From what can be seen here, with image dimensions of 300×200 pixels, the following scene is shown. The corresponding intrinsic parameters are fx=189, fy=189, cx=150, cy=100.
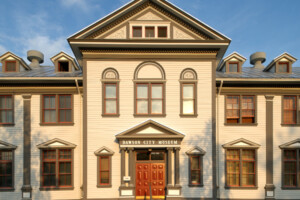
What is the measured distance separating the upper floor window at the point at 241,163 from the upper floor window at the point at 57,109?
38.6 ft

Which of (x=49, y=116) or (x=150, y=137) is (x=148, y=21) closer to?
(x=150, y=137)

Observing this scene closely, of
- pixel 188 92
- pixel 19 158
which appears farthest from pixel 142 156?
pixel 19 158

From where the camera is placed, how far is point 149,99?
43.0 ft

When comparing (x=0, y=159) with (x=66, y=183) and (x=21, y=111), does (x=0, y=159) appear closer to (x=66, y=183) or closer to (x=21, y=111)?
(x=21, y=111)

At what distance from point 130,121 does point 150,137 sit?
5.77 feet

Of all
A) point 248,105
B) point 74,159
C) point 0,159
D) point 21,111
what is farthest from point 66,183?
point 248,105

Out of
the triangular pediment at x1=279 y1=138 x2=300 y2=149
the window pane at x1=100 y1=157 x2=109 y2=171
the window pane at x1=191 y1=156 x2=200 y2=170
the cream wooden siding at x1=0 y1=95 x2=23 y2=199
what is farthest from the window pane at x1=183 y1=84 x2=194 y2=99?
the cream wooden siding at x1=0 y1=95 x2=23 y2=199

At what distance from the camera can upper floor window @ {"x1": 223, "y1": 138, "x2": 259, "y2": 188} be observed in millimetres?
13703

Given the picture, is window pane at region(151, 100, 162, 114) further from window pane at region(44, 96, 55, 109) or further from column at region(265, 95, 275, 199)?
column at region(265, 95, 275, 199)

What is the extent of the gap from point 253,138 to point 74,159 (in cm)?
1318

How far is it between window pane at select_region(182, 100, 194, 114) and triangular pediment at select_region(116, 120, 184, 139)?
173 centimetres

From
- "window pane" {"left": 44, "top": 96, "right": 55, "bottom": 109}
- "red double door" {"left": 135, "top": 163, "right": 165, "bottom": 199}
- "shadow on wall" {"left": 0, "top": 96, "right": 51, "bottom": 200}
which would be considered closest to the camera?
"red double door" {"left": 135, "top": 163, "right": 165, "bottom": 199}

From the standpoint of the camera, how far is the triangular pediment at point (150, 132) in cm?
1230

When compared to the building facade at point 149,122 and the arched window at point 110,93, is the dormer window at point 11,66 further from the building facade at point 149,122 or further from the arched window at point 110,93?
the arched window at point 110,93
